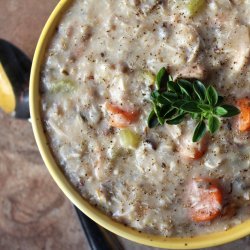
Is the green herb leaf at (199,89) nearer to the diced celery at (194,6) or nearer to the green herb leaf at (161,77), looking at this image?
the green herb leaf at (161,77)

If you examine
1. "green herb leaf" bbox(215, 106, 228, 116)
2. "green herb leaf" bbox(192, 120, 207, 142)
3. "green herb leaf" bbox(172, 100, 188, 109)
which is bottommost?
"green herb leaf" bbox(192, 120, 207, 142)

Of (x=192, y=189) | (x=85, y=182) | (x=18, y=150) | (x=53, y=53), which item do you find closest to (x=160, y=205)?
(x=192, y=189)

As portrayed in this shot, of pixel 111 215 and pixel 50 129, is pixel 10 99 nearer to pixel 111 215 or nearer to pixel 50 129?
pixel 50 129

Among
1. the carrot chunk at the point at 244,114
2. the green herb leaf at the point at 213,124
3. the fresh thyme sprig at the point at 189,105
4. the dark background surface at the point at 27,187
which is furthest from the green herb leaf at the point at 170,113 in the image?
the dark background surface at the point at 27,187

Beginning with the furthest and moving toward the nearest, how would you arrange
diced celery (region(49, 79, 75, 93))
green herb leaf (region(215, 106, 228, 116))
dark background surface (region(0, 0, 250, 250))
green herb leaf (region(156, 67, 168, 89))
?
dark background surface (region(0, 0, 250, 250))
diced celery (region(49, 79, 75, 93))
green herb leaf (region(156, 67, 168, 89))
green herb leaf (region(215, 106, 228, 116))

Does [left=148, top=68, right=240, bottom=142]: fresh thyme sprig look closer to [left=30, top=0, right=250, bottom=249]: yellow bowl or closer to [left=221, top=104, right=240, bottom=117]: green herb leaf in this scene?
[left=221, top=104, right=240, bottom=117]: green herb leaf

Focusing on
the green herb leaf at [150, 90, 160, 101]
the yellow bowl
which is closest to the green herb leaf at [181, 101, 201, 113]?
the green herb leaf at [150, 90, 160, 101]

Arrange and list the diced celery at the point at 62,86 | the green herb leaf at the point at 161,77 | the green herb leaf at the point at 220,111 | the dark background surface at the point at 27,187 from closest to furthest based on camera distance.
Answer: the green herb leaf at the point at 220,111 < the green herb leaf at the point at 161,77 < the diced celery at the point at 62,86 < the dark background surface at the point at 27,187
